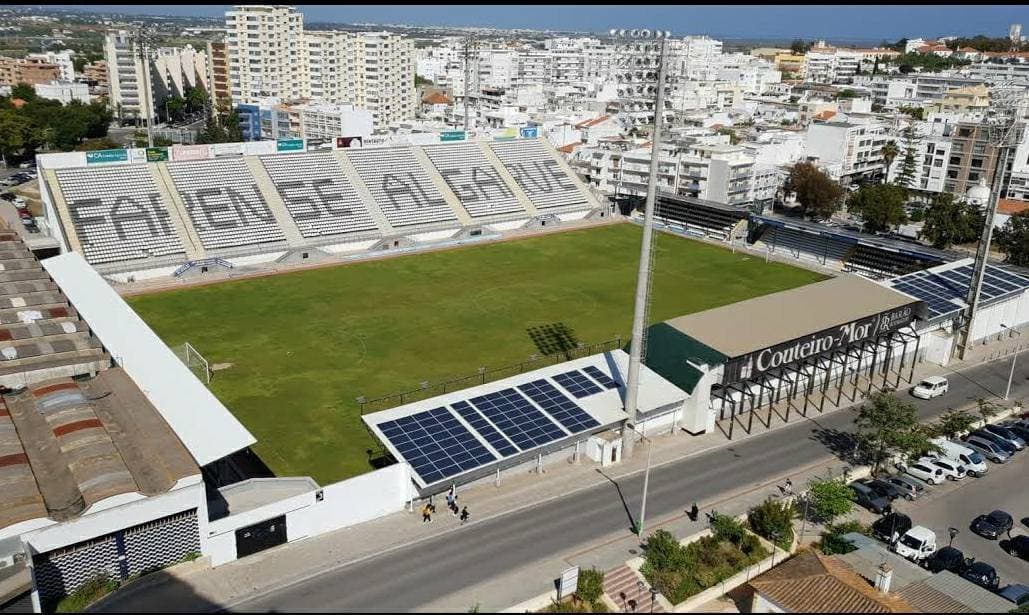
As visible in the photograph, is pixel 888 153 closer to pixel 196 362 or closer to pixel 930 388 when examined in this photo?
pixel 930 388

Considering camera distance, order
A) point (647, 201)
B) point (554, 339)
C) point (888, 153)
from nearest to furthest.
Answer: point (647, 201) → point (554, 339) → point (888, 153)

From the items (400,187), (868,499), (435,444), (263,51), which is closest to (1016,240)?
(868,499)

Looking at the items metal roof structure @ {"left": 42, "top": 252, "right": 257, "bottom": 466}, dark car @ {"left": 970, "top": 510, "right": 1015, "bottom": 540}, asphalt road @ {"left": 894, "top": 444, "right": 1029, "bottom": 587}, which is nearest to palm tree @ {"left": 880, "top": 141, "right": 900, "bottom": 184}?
asphalt road @ {"left": 894, "top": 444, "right": 1029, "bottom": 587}

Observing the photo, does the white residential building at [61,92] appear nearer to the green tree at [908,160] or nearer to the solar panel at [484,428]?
the green tree at [908,160]

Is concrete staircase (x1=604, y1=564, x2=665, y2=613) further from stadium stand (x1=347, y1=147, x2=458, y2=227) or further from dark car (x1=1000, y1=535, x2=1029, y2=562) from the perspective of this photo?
stadium stand (x1=347, y1=147, x2=458, y2=227)

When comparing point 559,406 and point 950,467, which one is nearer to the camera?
point 950,467

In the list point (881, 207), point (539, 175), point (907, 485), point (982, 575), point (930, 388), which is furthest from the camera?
point (539, 175)
